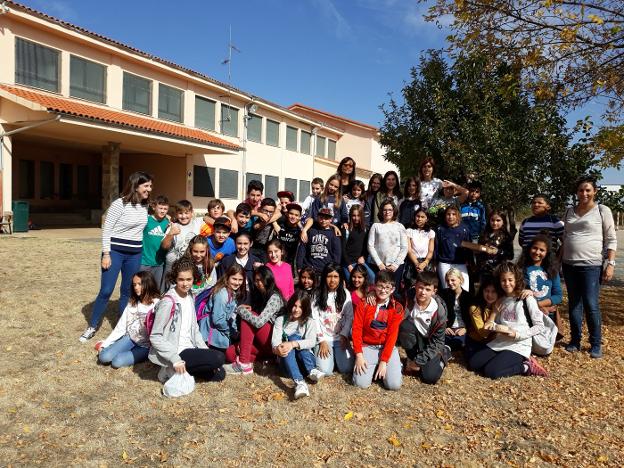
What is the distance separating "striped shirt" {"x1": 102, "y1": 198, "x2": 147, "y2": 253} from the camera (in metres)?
4.84

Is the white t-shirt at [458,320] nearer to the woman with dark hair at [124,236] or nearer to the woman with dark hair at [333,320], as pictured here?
the woman with dark hair at [333,320]

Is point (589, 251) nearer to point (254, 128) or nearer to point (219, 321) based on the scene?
point (219, 321)

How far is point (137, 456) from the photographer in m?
2.93

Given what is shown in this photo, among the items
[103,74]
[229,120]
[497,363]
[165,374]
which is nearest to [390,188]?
[497,363]

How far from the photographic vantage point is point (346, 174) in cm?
631

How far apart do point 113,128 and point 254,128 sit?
9.73m

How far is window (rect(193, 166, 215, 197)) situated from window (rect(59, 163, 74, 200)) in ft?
18.8

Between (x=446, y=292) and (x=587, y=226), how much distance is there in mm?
1590

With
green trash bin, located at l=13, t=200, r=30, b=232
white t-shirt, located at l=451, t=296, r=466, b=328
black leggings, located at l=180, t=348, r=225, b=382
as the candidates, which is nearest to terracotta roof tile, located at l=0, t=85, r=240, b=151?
green trash bin, located at l=13, t=200, r=30, b=232

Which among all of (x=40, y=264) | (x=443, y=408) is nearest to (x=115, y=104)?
(x=40, y=264)

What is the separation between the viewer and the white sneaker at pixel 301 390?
3.74 meters

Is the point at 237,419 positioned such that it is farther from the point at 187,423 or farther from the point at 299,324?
the point at 299,324

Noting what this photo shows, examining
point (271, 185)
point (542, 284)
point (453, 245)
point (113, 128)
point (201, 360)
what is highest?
point (113, 128)

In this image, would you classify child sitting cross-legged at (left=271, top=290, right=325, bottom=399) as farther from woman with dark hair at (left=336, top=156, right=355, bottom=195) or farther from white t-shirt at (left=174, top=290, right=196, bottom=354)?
woman with dark hair at (left=336, top=156, right=355, bottom=195)
